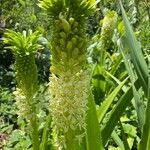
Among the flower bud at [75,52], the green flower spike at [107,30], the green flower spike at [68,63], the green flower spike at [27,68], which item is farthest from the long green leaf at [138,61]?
the green flower spike at [107,30]

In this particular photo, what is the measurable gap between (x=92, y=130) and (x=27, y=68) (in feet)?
1.08

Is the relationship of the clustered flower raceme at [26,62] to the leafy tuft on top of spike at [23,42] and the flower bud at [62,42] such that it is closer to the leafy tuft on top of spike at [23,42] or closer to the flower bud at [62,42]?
the leafy tuft on top of spike at [23,42]

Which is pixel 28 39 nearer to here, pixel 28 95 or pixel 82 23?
pixel 28 95

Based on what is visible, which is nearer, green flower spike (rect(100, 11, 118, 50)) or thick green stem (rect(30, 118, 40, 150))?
thick green stem (rect(30, 118, 40, 150))

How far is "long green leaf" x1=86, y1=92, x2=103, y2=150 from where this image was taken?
1.60m

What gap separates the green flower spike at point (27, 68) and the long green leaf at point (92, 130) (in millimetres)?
189

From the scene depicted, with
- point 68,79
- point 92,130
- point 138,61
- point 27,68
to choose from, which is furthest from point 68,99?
point 138,61

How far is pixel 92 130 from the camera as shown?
162 centimetres

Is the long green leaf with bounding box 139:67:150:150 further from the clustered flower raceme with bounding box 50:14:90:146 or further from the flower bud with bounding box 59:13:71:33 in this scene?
the flower bud with bounding box 59:13:71:33

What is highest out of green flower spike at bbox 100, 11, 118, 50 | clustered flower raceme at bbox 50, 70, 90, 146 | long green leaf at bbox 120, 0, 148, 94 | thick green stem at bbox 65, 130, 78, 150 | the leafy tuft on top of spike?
green flower spike at bbox 100, 11, 118, 50

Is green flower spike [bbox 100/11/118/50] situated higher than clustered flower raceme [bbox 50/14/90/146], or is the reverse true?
green flower spike [bbox 100/11/118/50]

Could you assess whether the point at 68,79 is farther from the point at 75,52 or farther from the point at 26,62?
the point at 26,62

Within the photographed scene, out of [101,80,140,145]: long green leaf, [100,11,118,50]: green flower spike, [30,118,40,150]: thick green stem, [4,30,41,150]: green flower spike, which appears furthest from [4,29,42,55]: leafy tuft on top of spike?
[100,11,118,50]: green flower spike

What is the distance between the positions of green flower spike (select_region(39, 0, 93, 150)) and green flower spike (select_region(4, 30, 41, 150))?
25cm
